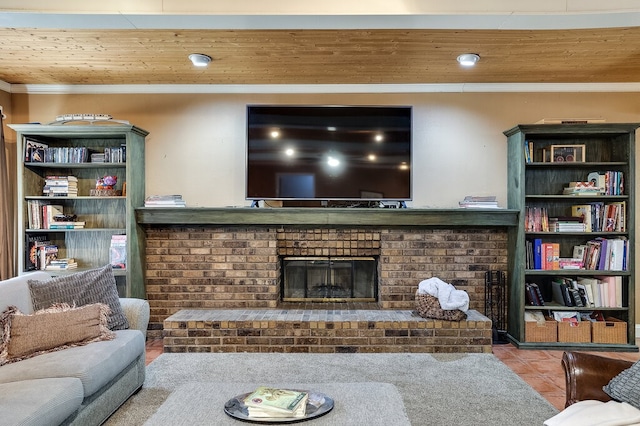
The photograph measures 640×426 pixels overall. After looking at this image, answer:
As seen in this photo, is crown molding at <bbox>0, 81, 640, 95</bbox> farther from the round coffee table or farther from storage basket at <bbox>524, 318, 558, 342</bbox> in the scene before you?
the round coffee table

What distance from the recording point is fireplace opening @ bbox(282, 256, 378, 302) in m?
4.30

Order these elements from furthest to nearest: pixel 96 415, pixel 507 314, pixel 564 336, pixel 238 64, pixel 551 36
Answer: pixel 507 314 → pixel 564 336 → pixel 238 64 → pixel 551 36 → pixel 96 415

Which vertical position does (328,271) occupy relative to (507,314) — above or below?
above

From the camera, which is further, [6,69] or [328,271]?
[328,271]

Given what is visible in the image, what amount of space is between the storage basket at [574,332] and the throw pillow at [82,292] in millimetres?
3611

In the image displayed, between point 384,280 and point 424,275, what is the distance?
38 cm

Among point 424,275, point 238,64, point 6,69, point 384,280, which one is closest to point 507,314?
point 424,275

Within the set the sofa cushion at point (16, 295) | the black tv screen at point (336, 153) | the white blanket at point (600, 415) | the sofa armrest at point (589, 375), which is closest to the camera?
the white blanket at point (600, 415)

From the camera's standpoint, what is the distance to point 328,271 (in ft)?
14.1

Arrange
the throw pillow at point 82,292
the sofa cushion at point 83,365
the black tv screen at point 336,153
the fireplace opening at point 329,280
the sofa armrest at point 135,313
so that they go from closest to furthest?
1. the sofa cushion at point 83,365
2. the throw pillow at point 82,292
3. the sofa armrest at point 135,313
4. the black tv screen at point 336,153
5. the fireplace opening at point 329,280

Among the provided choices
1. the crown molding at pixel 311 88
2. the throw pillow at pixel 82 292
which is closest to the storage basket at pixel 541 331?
the crown molding at pixel 311 88

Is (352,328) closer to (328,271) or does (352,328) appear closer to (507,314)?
(328,271)

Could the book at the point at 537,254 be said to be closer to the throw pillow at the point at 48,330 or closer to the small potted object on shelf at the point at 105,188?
the throw pillow at the point at 48,330

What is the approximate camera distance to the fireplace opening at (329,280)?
430 centimetres
